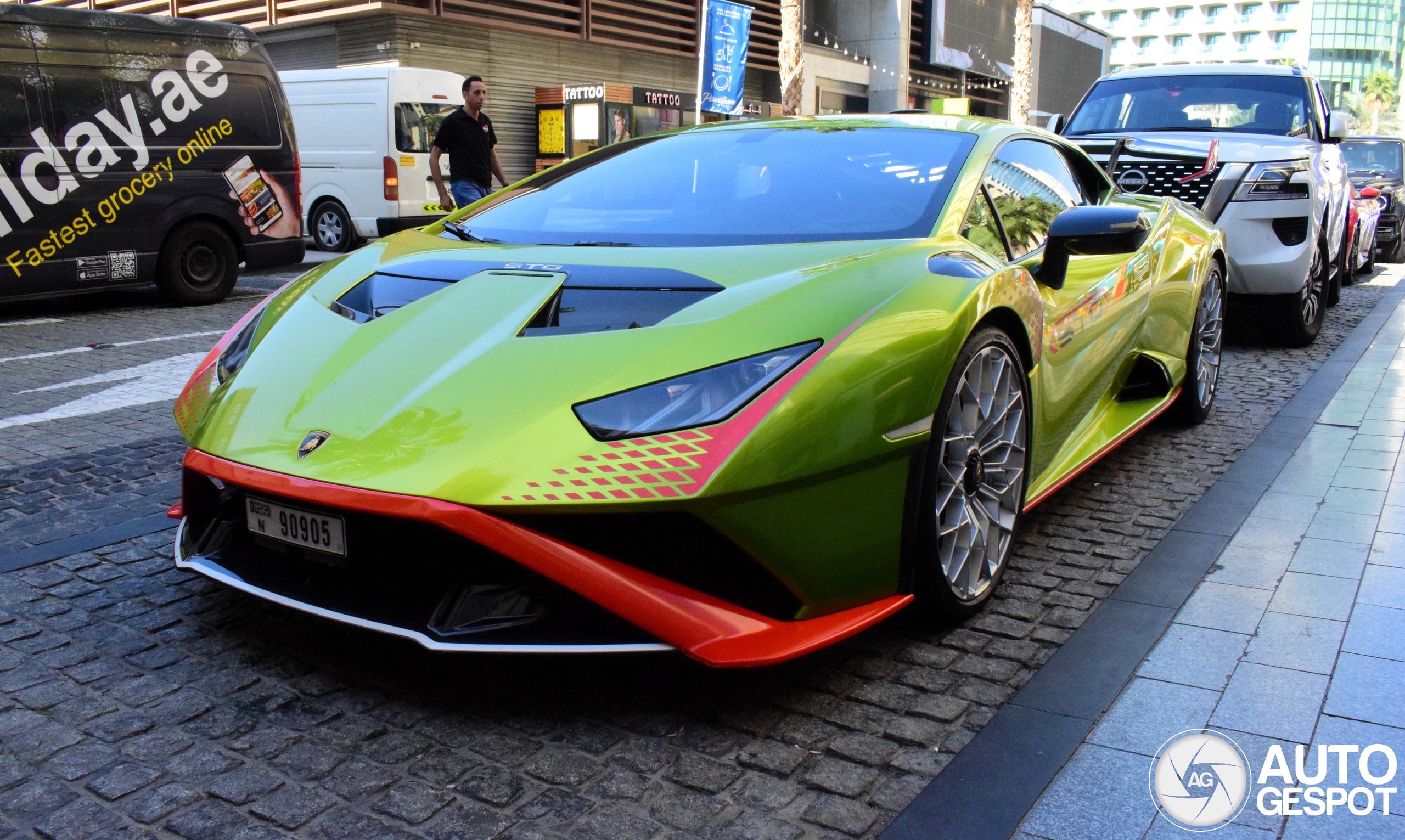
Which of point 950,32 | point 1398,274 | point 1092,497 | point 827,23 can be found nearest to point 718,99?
point 1398,274

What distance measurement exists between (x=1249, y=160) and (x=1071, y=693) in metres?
5.81

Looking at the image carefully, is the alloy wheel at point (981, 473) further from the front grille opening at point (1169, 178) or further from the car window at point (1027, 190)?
the front grille opening at point (1169, 178)

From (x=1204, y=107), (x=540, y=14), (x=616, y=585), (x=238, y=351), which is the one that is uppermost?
(x=540, y=14)

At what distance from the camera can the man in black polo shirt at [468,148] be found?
9750 millimetres

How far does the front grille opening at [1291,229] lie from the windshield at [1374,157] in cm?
1009

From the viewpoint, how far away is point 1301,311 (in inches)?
298

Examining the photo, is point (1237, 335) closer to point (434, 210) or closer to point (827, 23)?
point (434, 210)

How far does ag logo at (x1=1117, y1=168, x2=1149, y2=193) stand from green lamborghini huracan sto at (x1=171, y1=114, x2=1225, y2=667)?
14.0 feet

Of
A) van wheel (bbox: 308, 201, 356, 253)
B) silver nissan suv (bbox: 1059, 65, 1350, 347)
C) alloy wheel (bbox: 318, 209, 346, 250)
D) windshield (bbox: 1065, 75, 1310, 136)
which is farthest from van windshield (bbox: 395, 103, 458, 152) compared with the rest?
silver nissan suv (bbox: 1059, 65, 1350, 347)

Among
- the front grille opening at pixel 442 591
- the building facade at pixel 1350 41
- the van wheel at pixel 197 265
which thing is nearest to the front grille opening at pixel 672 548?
the front grille opening at pixel 442 591

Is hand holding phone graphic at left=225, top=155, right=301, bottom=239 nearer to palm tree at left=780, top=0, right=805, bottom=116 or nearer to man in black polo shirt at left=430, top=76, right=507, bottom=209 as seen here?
man in black polo shirt at left=430, top=76, right=507, bottom=209

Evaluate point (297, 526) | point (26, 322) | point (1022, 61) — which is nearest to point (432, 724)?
point (297, 526)

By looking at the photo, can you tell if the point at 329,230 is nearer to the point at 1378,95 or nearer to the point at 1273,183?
the point at 1273,183

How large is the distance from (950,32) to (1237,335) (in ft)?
85.6
